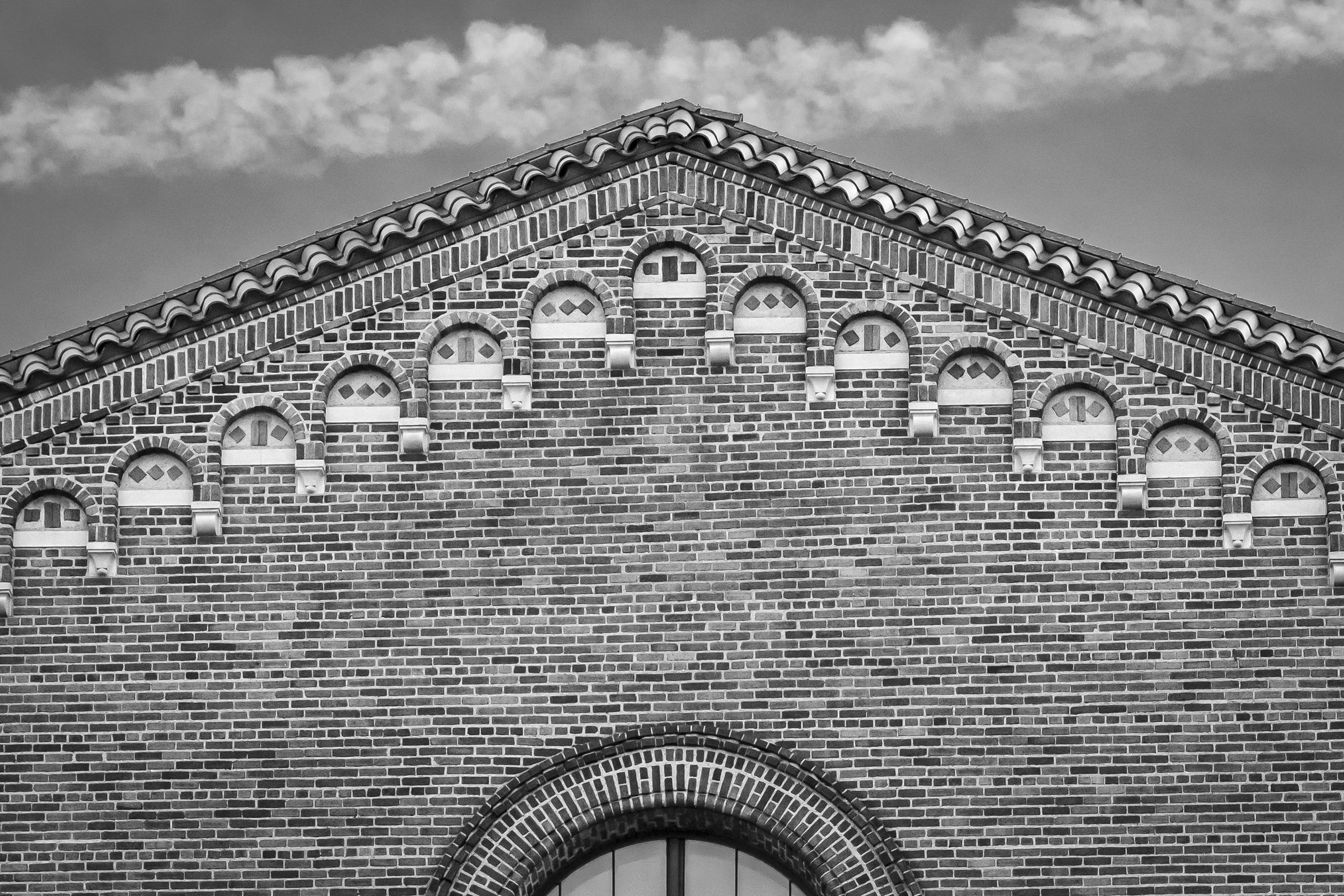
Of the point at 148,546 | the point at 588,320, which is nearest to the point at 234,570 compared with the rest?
the point at 148,546

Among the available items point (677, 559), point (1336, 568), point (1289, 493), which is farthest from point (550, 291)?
point (1336, 568)

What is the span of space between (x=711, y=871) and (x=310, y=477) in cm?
404

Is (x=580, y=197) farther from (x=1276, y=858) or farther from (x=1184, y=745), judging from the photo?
(x=1276, y=858)

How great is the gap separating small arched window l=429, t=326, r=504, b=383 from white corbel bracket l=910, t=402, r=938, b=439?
9.84 ft

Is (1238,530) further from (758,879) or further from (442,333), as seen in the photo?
(442,333)

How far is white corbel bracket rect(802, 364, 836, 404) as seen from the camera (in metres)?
14.7

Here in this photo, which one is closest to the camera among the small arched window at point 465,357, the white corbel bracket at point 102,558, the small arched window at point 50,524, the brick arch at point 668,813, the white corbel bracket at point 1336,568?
the brick arch at point 668,813

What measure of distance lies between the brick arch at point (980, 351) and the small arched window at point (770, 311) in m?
0.97

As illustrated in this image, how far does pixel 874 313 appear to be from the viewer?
14.9 metres

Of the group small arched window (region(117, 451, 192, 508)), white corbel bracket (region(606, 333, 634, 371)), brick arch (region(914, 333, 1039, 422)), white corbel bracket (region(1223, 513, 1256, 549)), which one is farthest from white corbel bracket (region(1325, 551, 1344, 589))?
small arched window (region(117, 451, 192, 508))

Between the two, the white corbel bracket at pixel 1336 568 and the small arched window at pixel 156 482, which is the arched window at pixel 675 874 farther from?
the white corbel bracket at pixel 1336 568

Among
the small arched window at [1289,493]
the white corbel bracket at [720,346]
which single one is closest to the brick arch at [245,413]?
the white corbel bracket at [720,346]

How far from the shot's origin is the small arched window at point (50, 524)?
14.7m

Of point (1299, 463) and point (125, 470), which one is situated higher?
point (125, 470)
